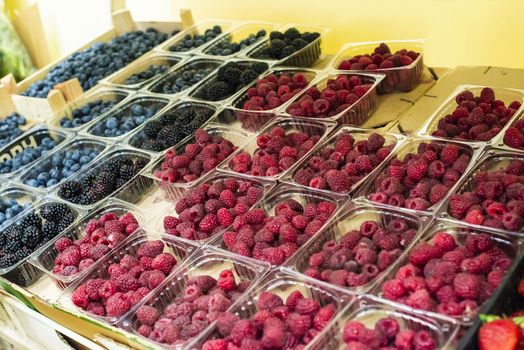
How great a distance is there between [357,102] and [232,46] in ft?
3.10

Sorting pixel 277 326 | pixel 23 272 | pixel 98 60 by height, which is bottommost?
pixel 23 272

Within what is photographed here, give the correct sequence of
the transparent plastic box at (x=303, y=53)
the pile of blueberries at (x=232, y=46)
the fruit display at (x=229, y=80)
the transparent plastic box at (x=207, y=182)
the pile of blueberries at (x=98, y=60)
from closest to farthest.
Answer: the transparent plastic box at (x=207, y=182), the fruit display at (x=229, y=80), the transparent plastic box at (x=303, y=53), the pile of blueberries at (x=232, y=46), the pile of blueberries at (x=98, y=60)

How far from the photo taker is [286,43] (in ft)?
8.41

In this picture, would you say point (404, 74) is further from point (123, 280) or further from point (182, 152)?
point (123, 280)

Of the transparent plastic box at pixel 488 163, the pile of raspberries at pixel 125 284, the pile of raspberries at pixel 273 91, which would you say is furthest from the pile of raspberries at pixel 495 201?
the pile of raspberries at pixel 273 91

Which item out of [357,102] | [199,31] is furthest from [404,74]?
[199,31]

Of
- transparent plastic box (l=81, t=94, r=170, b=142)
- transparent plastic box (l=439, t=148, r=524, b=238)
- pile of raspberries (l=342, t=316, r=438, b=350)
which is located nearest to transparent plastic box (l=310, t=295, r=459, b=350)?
pile of raspberries (l=342, t=316, r=438, b=350)

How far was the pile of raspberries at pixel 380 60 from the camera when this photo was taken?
2188mm

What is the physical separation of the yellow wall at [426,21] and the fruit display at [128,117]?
2.81 ft

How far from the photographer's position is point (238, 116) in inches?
87.6

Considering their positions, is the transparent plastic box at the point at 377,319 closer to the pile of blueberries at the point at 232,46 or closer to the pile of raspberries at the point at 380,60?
the pile of raspberries at the point at 380,60

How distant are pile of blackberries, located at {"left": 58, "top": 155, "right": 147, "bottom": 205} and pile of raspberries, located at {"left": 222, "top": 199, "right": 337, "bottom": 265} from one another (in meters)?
0.60

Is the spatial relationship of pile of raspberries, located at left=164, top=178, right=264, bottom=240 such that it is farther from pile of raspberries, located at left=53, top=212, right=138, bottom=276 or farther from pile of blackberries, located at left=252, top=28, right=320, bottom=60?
pile of blackberries, located at left=252, top=28, right=320, bottom=60

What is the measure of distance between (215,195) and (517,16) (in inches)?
56.9
